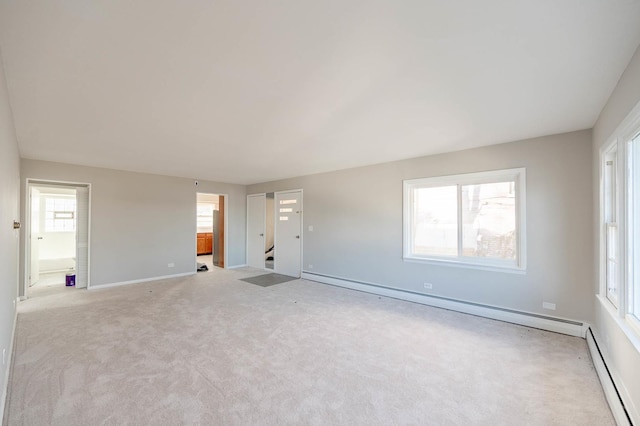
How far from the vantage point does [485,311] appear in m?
3.71

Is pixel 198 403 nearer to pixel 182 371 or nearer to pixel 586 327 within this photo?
pixel 182 371

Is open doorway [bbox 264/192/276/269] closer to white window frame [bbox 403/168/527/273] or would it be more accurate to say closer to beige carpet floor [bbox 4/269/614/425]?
beige carpet floor [bbox 4/269/614/425]

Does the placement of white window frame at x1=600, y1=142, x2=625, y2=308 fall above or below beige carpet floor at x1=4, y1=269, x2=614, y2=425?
above

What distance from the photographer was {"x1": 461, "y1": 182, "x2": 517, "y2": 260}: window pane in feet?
12.0

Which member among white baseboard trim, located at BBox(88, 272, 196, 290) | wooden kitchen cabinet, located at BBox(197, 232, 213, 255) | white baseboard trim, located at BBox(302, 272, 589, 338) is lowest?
white baseboard trim, located at BBox(88, 272, 196, 290)

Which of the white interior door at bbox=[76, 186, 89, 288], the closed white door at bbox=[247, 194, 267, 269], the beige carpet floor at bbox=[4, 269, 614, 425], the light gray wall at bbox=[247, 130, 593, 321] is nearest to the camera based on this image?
the beige carpet floor at bbox=[4, 269, 614, 425]

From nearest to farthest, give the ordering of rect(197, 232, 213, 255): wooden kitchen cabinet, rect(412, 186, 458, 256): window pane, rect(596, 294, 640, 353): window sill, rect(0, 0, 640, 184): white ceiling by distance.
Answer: rect(0, 0, 640, 184): white ceiling → rect(596, 294, 640, 353): window sill → rect(412, 186, 458, 256): window pane → rect(197, 232, 213, 255): wooden kitchen cabinet

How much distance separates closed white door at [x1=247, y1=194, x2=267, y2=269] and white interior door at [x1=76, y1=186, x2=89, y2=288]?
11.5ft

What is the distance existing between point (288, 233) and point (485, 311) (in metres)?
4.30

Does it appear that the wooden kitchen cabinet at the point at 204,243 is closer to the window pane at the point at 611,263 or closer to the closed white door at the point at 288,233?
the closed white door at the point at 288,233

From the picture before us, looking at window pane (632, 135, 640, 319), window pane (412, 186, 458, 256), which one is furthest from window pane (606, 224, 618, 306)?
window pane (412, 186, 458, 256)

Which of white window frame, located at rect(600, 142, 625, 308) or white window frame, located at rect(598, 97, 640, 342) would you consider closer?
white window frame, located at rect(598, 97, 640, 342)

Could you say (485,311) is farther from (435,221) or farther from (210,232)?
(210,232)

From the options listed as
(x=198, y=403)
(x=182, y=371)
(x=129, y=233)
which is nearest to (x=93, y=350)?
(x=182, y=371)
